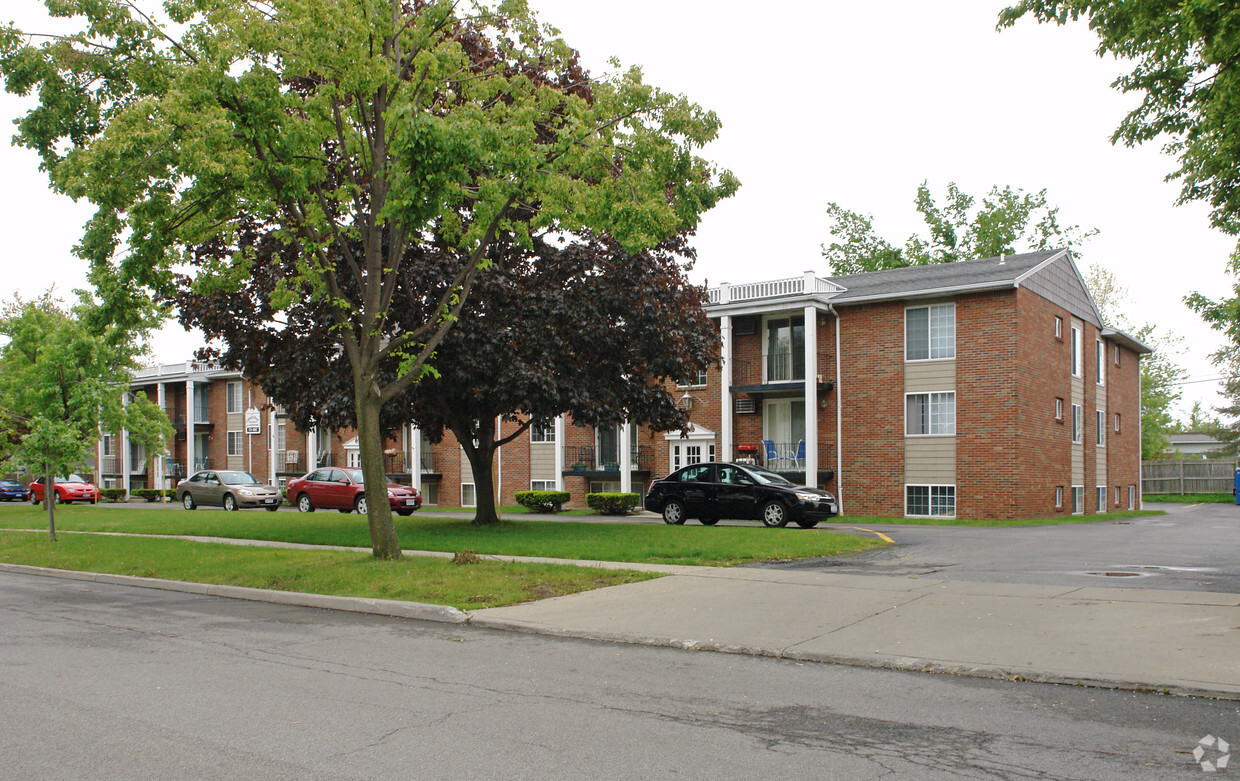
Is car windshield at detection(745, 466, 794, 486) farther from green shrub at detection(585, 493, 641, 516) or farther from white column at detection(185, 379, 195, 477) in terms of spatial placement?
white column at detection(185, 379, 195, 477)

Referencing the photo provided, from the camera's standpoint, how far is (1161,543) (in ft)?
59.4

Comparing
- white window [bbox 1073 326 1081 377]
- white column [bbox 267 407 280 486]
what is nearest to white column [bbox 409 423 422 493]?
white column [bbox 267 407 280 486]

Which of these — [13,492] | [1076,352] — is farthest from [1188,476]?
[13,492]

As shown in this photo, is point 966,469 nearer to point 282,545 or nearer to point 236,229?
point 282,545

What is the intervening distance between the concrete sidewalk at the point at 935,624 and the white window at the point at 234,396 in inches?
1711

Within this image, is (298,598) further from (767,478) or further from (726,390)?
(726,390)

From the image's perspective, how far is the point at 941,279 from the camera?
29.4m

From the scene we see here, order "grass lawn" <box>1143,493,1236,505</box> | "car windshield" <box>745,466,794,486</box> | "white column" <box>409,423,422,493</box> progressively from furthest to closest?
"grass lawn" <box>1143,493,1236,505</box> < "white column" <box>409,423,422,493</box> < "car windshield" <box>745,466,794,486</box>

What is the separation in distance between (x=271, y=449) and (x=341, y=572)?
3744 cm

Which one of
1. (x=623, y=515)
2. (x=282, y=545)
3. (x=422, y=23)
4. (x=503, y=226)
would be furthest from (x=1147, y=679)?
(x=623, y=515)

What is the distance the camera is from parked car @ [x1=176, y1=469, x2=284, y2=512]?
34.7 metres

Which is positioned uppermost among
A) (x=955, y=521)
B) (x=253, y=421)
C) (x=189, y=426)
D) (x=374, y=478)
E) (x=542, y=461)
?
→ (x=253, y=421)

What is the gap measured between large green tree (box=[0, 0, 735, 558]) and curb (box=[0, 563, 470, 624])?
2202 millimetres

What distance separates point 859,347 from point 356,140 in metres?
19.5
